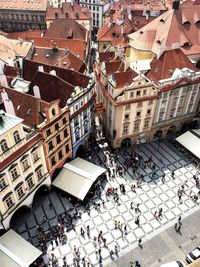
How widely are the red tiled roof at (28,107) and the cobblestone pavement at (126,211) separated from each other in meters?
15.0

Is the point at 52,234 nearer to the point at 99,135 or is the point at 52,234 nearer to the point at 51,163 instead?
the point at 51,163

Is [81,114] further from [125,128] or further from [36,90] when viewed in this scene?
[125,128]

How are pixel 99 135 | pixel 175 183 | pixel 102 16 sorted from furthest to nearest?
pixel 102 16 < pixel 99 135 < pixel 175 183

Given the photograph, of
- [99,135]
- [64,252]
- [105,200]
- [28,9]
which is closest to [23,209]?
[64,252]

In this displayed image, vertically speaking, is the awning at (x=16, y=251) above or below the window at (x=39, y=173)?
below

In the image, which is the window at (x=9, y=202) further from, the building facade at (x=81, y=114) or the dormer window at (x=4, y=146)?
the building facade at (x=81, y=114)

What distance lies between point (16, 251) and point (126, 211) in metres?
18.8

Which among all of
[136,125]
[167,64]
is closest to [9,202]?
[136,125]

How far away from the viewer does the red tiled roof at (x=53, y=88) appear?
50.2 metres

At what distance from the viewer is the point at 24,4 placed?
112312 mm

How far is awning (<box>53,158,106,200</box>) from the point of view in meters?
49.8

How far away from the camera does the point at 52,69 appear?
56688 mm

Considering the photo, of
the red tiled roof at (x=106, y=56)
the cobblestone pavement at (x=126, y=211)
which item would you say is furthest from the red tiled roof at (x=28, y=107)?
the red tiled roof at (x=106, y=56)

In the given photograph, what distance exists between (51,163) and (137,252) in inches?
788
